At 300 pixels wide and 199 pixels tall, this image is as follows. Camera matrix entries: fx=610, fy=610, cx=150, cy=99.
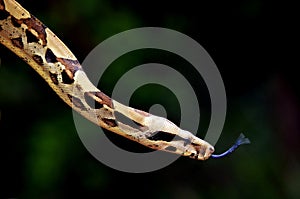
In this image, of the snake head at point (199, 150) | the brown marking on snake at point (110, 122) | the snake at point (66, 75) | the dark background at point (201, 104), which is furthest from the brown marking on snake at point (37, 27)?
the dark background at point (201, 104)

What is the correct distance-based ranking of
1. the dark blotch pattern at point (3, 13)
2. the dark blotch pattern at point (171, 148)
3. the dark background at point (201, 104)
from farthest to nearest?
the dark background at point (201, 104)
the dark blotch pattern at point (171, 148)
the dark blotch pattern at point (3, 13)

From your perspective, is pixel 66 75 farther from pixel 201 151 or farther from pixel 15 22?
pixel 201 151

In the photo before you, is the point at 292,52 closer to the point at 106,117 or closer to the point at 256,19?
the point at 256,19

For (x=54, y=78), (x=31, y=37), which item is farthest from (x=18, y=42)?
(x=54, y=78)

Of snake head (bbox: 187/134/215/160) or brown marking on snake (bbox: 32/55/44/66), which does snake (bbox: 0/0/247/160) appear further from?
snake head (bbox: 187/134/215/160)

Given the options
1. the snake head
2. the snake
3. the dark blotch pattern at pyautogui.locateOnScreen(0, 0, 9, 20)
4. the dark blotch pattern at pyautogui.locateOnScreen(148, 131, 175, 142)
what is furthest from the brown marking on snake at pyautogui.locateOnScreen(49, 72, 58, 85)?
the snake head

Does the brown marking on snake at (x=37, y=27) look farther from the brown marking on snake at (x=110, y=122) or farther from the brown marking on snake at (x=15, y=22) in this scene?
the brown marking on snake at (x=110, y=122)

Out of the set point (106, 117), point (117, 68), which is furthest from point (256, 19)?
point (106, 117)

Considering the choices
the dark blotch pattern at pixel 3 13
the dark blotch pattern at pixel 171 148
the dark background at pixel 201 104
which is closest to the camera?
the dark blotch pattern at pixel 3 13
